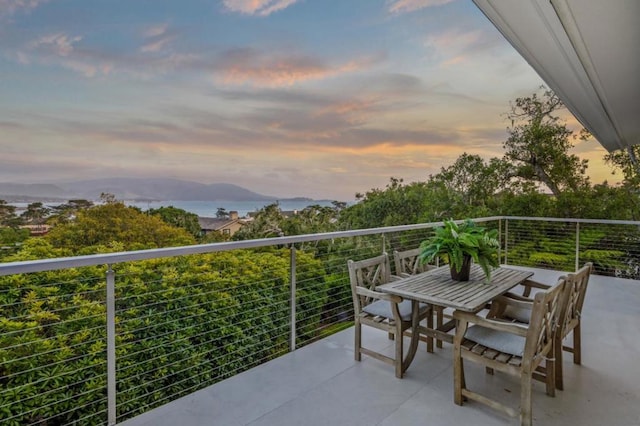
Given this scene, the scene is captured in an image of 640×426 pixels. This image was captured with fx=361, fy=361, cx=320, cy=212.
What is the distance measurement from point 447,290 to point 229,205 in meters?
11.8

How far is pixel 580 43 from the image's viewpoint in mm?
1676

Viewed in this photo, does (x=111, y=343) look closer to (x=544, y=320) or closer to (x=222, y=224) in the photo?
(x=544, y=320)

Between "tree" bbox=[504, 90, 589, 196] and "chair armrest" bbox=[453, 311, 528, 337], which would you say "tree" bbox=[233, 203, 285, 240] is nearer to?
"tree" bbox=[504, 90, 589, 196]

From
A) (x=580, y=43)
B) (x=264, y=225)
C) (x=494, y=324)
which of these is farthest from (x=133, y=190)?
(x=580, y=43)

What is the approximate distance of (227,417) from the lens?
2051 millimetres

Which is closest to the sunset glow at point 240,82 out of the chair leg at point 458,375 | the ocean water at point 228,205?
the ocean water at point 228,205

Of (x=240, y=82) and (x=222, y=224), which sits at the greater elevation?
(x=240, y=82)

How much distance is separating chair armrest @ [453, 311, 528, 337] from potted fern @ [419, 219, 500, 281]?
529 mm

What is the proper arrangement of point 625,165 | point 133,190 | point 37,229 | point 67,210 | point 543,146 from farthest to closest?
point 133,190 → point 67,210 → point 543,146 → point 37,229 → point 625,165

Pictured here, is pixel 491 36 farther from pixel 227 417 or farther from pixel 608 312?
pixel 227 417

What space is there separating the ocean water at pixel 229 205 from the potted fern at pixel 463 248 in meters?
9.55

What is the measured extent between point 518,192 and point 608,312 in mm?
5773

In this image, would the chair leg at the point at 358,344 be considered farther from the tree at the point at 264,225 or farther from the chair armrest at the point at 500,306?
the tree at the point at 264,225

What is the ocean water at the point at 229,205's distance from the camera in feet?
39.1
